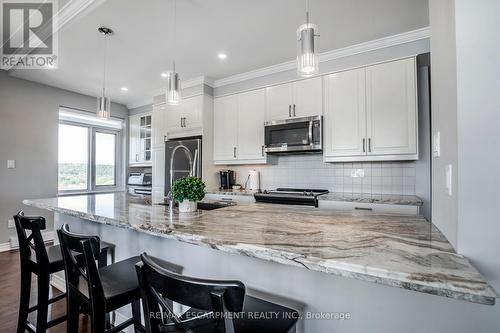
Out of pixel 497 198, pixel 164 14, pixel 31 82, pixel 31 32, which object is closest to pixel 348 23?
pixel 164 14

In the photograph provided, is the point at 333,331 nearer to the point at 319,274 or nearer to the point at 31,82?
the point at 319,274

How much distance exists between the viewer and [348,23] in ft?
7.70

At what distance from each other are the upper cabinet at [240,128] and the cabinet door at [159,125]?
3.30ft

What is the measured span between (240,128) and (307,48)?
2.20 meters

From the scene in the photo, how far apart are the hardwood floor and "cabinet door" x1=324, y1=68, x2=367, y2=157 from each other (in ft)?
9.64

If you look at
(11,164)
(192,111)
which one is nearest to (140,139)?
(192,111)

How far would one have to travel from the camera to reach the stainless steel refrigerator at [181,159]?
11.9ft

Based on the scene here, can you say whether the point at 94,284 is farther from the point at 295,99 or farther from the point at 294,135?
the point at 295,99

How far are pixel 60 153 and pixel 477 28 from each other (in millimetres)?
5378

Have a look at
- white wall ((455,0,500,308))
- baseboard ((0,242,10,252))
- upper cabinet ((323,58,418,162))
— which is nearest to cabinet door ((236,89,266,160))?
upper cabinet ((323,58,418,162))

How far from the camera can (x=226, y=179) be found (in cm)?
381

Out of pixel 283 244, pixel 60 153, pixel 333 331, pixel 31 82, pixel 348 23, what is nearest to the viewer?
pixel 283 244

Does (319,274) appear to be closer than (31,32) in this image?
Yes

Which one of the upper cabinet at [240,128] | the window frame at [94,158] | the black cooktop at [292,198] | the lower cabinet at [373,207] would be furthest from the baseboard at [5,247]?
the lower cabinet at [373,207]
